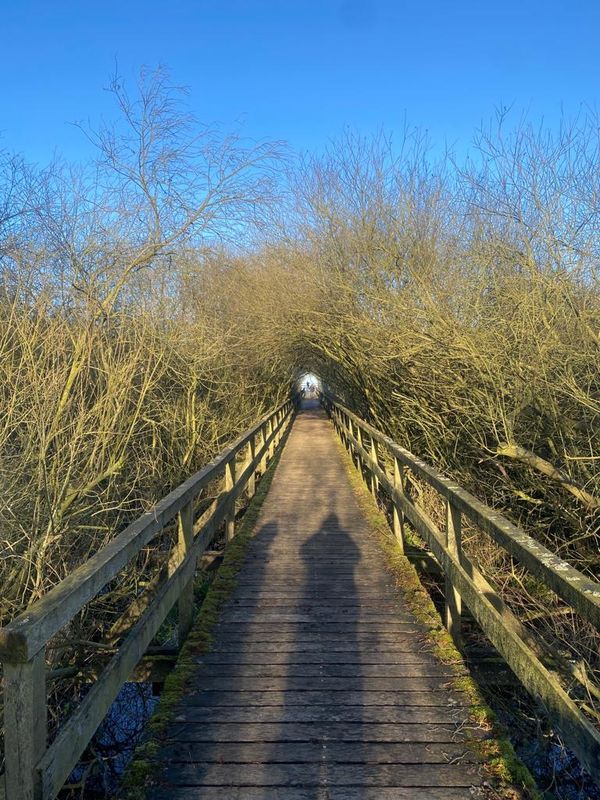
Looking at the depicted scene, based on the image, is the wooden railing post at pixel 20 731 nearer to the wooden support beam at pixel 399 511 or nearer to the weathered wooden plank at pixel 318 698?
the weathered wooden plank at pixel 318 698

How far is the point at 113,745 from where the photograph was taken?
4.18 m

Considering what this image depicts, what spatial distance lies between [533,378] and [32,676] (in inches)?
225

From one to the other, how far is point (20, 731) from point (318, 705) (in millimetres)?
1737

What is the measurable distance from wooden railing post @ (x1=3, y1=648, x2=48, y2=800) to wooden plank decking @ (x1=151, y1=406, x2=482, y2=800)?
2.72ft

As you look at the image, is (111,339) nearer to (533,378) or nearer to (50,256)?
(50,256)

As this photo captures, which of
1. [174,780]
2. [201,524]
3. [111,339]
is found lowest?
[174,780]

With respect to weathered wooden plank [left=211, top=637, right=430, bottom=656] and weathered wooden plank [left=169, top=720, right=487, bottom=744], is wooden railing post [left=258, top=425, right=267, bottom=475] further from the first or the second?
weathered wooden plank [left=169, top=720, right=487, bottom=744]

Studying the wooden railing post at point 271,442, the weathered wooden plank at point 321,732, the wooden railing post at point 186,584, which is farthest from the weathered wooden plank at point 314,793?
the wooden railing post at point 271,442

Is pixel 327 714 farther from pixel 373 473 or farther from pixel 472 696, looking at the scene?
pixel 373 473

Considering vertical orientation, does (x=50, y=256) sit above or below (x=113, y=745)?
above

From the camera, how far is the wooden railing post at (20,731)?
1.74 metres

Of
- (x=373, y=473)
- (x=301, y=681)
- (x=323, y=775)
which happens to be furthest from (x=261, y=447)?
(x=323, y=775)

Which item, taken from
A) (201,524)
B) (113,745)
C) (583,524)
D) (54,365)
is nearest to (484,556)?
(583,524)

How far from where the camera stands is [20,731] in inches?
68.7
